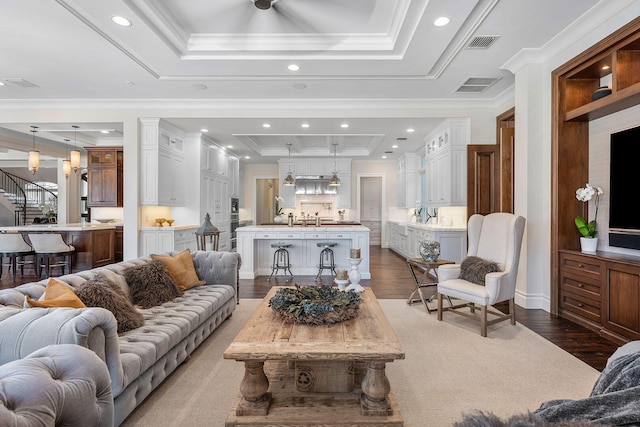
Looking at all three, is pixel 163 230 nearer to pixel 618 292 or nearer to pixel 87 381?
pixel 87 381

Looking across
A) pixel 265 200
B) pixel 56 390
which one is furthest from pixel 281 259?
pixel 265 200

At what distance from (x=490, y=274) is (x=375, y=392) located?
2.12 metres

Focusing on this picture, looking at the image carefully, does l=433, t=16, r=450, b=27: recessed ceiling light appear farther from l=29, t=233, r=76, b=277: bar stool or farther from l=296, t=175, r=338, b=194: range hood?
l=296, t=175, r=338, b=194: range hood

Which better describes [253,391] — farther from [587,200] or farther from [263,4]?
[587,200]

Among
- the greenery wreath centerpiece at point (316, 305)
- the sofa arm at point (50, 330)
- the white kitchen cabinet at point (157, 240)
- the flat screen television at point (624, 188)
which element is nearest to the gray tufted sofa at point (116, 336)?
the sofa arm at point (50, 330)

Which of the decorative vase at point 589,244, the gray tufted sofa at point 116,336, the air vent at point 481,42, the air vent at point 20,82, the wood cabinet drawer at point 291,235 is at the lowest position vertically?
the gray tufted sofa at point 116,336

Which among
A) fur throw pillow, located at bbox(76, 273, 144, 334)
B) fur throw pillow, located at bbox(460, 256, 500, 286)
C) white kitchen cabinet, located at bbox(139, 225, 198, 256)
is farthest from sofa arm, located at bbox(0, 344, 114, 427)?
white kitchen cabinet, located at bbox(139, 225, 198, 256)

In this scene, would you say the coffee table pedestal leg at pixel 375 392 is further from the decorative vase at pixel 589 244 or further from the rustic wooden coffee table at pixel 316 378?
the decorative vase at pixel 589 244

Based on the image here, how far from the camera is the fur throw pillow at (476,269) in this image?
3.53m

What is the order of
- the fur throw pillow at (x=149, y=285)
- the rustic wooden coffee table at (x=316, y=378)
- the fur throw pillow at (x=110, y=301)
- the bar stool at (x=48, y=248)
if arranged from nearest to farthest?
the rustic wooden coffee table at (x=316, y=378), the fur throw pillow at (x=110, y=301), the fur throw pillow at (x=149, y=285), the bar stool at (x=48, y=248)

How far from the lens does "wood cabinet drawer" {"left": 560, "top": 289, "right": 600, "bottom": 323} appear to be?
328 cm

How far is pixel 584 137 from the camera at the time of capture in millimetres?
3811

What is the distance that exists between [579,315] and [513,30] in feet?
9.97

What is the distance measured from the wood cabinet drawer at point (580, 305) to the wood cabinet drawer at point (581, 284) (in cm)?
4
